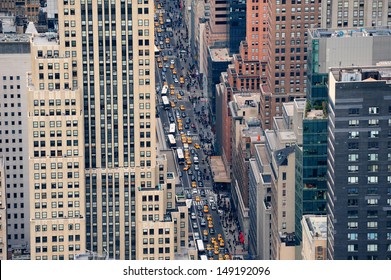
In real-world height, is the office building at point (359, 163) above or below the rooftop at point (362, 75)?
below

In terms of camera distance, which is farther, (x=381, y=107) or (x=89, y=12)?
(x=89, y=12)

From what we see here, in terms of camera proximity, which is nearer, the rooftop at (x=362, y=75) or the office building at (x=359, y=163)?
the office building at (x=359, y=163)

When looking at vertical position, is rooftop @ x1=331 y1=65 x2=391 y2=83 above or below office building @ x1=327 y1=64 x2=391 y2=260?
above

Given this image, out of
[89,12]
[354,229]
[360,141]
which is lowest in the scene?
[354,229]

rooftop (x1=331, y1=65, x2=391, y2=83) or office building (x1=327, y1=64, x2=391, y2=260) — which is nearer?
office building (x1=327, y1=64, x2=391, y2=260)

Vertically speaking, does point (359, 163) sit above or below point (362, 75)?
below
